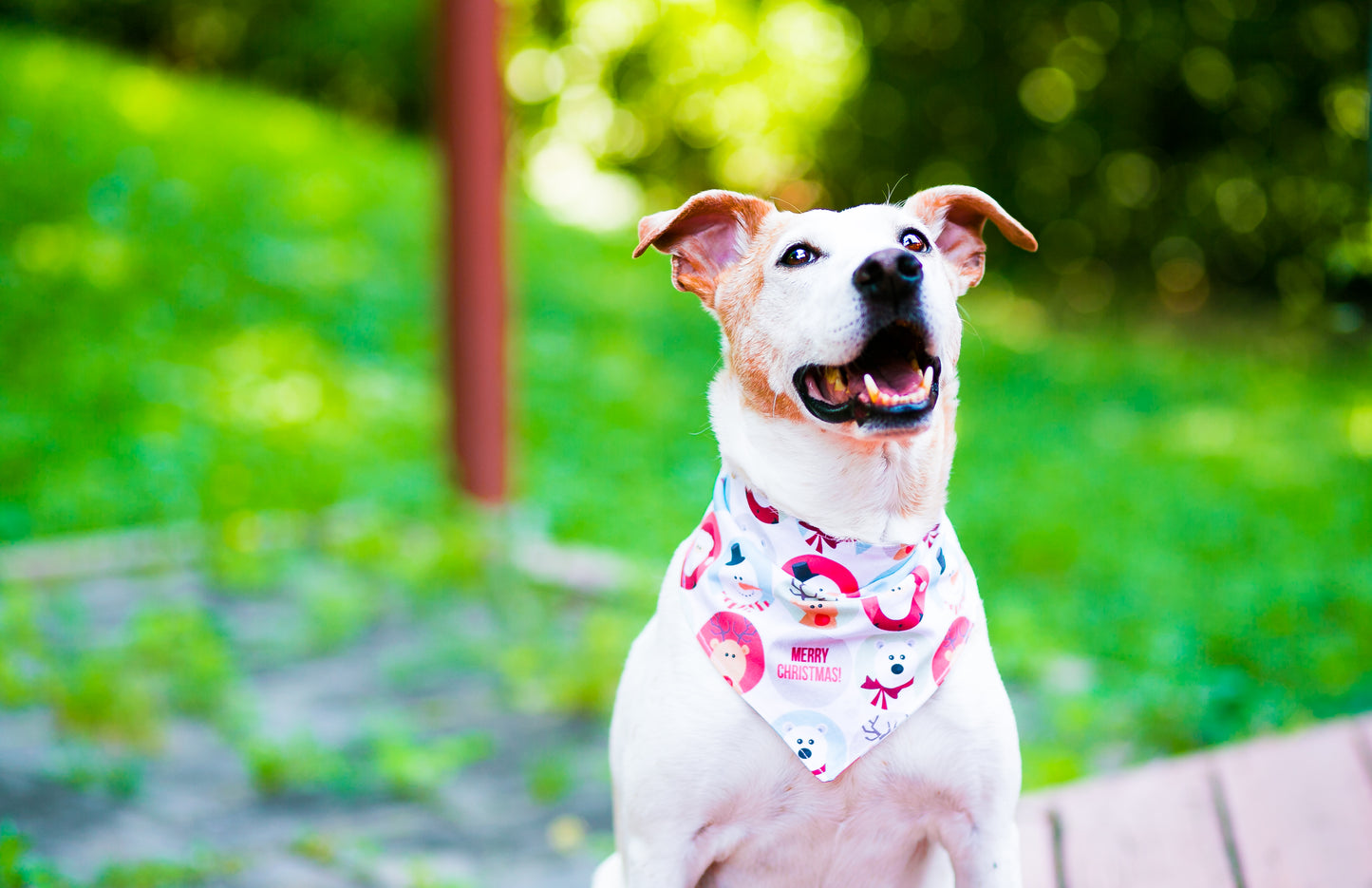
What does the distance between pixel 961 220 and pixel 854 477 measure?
1.83 feet

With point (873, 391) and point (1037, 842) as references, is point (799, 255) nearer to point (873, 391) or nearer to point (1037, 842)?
point (873, 391)

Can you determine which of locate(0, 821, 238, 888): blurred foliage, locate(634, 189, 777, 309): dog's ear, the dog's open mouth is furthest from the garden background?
the dog's open mouth

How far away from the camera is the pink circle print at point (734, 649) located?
1.75 m

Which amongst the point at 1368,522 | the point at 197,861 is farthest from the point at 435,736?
the point at 1368,522

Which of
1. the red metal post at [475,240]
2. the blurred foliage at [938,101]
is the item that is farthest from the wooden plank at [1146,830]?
the blurred foliage at [938,101]

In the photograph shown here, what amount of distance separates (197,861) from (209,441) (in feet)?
12.7

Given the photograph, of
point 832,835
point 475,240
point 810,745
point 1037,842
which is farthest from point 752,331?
point 475,240

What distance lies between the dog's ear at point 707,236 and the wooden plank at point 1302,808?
5.17 feet

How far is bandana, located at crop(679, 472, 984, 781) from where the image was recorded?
174cm

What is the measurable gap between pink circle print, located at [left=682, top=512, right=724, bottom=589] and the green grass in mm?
2001

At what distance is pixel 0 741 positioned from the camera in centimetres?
365

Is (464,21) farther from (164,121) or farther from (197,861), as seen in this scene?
(164,121)

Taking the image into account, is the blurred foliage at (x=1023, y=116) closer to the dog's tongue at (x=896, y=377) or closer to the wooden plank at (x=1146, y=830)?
the wooden plank at (x=1146, y=830)

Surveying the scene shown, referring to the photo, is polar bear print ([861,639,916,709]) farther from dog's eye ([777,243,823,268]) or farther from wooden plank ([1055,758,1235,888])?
wooden plank ([1055,758,1235,888])
